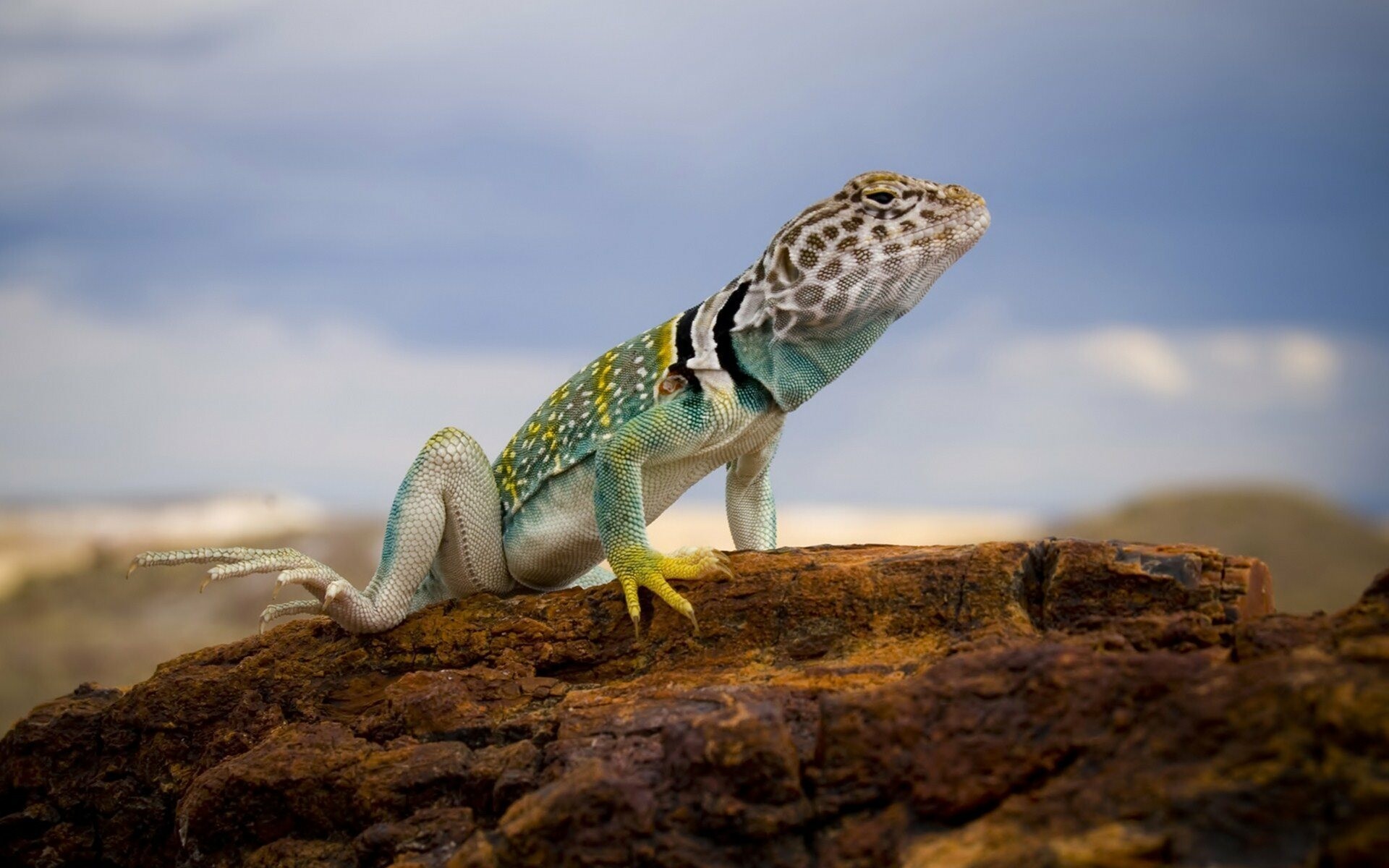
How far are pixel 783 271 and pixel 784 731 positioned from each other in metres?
2.75

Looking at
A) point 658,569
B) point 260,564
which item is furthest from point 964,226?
point 260,564

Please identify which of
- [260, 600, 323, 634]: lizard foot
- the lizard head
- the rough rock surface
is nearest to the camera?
the rough rock surface

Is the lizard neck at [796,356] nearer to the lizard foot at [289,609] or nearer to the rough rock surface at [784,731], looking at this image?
the rough rock surface at [784,731]

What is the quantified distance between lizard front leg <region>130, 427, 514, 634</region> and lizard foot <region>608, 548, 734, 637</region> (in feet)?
4.19

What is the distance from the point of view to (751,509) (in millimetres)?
7965

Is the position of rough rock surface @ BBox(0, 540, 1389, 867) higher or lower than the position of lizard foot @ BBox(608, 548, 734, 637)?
lower

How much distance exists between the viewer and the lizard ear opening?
677 cm

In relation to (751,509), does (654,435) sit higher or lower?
higher

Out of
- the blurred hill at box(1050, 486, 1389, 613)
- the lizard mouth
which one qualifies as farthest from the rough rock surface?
the blurred hill at box(1050, 486, 1389, 613)

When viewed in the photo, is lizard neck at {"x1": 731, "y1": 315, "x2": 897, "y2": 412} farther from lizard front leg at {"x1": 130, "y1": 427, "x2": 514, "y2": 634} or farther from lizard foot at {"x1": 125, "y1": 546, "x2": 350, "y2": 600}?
lizard foot at {"x1": 125, "y1": 546, "x2": 350, "y2": 600}

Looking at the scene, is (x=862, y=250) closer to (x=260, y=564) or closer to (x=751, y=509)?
(x=751, y=509)

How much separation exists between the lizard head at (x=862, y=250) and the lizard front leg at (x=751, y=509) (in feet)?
4.24

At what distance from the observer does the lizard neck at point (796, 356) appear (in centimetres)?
689

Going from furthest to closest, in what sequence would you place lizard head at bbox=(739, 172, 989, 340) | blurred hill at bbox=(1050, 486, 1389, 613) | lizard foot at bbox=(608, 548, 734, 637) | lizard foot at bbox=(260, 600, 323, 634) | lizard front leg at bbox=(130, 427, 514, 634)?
blurred hill at bbox=(1050, 486, 1389, 613)
lizard foot at bbox=(260, 600, 323, 634)
lizard front leg at bbox=(130, 427, 514, 634)
lizard head at bbox=(739, 172, 989, 340)
lizard foot at bbox=(608, 548, 734, 637)
